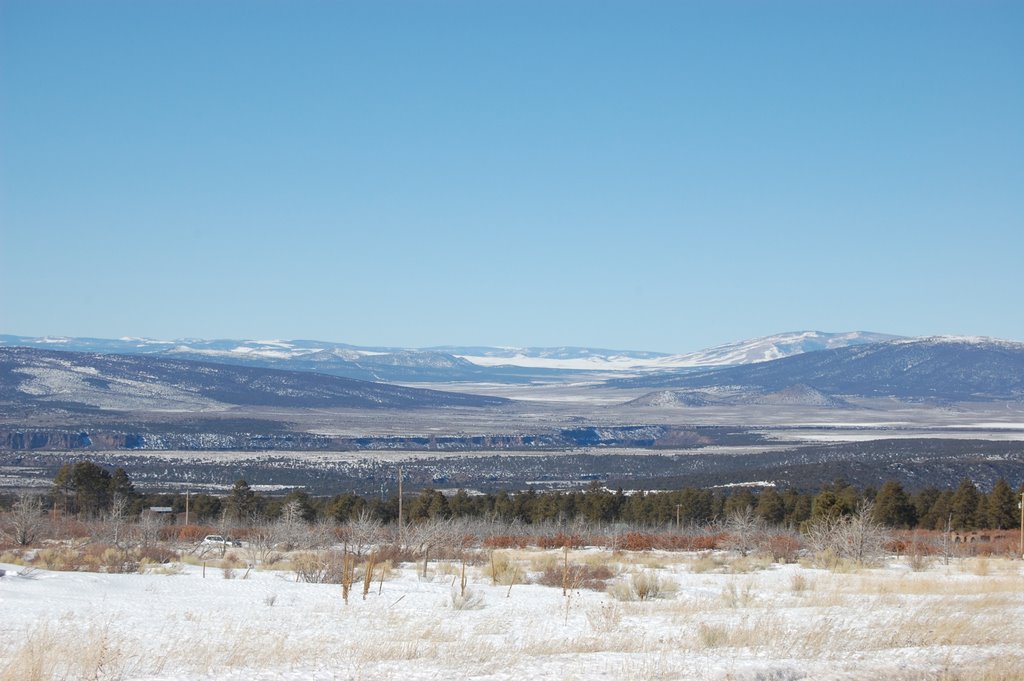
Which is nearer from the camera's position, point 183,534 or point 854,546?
point 854,546

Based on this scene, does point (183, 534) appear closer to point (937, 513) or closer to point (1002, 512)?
point (937, 513)

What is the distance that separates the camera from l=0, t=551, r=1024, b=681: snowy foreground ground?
12.9 metres

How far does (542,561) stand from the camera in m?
30.2

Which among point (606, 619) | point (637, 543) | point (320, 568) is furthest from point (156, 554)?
point (637, 543)

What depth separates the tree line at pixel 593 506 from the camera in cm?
5469

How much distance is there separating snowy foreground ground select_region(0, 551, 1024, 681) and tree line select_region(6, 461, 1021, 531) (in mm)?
29486

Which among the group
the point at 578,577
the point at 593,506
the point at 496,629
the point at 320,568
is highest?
the point at 496,629

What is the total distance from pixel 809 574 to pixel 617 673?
663 inches

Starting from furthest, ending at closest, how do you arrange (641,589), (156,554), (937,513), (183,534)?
(937,513), (183,534), (156,554), (641,589)

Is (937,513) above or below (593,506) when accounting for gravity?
above

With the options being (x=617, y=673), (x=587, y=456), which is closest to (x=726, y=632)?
(x=617, y=673)

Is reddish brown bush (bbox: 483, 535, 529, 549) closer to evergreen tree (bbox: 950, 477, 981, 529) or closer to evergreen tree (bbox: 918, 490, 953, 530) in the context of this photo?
evergreen tree (bbox: 918, 490, 953, 530)

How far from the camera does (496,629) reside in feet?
57.2

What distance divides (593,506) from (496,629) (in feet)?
146
